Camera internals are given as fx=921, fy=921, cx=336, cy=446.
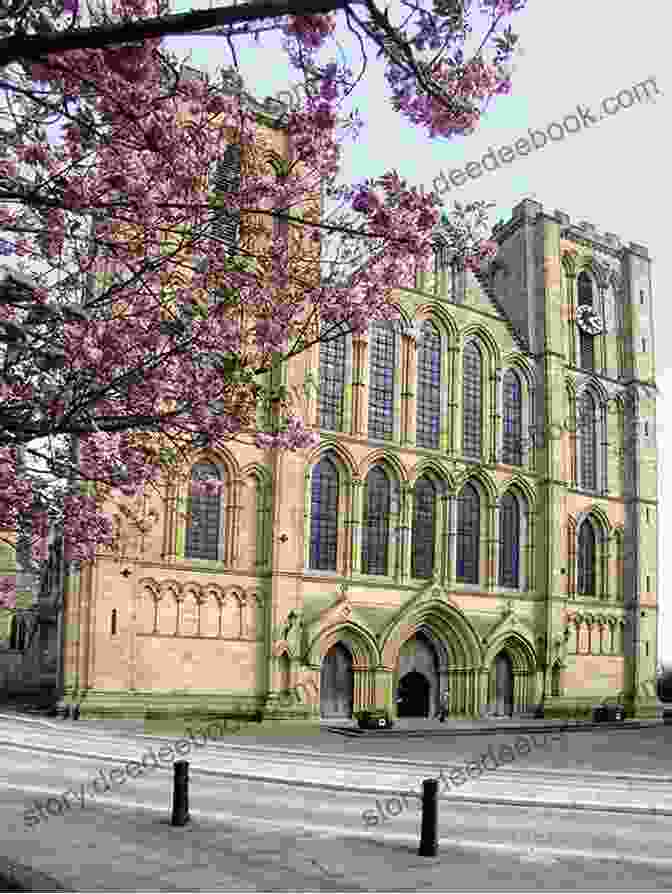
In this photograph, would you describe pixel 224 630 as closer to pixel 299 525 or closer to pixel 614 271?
pixel 299 525

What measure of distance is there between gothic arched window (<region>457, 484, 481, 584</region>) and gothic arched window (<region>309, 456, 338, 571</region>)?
6253mm

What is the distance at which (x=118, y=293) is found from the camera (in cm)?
923

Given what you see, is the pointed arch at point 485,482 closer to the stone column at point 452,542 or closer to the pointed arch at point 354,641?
the stone column at point 452,542

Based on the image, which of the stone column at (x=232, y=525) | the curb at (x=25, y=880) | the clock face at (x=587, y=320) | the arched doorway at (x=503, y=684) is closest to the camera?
the curb at (x=25, y=880)

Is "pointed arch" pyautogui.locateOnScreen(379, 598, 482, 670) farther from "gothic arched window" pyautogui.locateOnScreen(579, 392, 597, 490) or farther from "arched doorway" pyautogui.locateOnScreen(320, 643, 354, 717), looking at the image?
"gothic arched window" pyautogui.locateOnScreen(579, 392, 597, 490)

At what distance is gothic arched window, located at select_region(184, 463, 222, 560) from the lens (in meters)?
31.5

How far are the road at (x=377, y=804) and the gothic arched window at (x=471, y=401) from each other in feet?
60.0

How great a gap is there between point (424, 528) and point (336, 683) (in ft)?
23.9

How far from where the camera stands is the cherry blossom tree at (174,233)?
6703mm

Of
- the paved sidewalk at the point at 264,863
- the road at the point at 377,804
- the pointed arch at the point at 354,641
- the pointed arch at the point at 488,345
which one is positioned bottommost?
the road at the point at 377,804

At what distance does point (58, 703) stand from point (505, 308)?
27.7 m

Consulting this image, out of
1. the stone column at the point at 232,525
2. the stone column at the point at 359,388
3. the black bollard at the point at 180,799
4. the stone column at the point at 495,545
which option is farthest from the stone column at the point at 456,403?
the black bollard at the point at 180,799

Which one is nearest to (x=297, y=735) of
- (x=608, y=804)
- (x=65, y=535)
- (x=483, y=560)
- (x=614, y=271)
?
(x=483, y=560)

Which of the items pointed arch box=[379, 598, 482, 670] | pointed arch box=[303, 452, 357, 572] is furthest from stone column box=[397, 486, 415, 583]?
pointed arch box=[303, 452, 357, 572]
